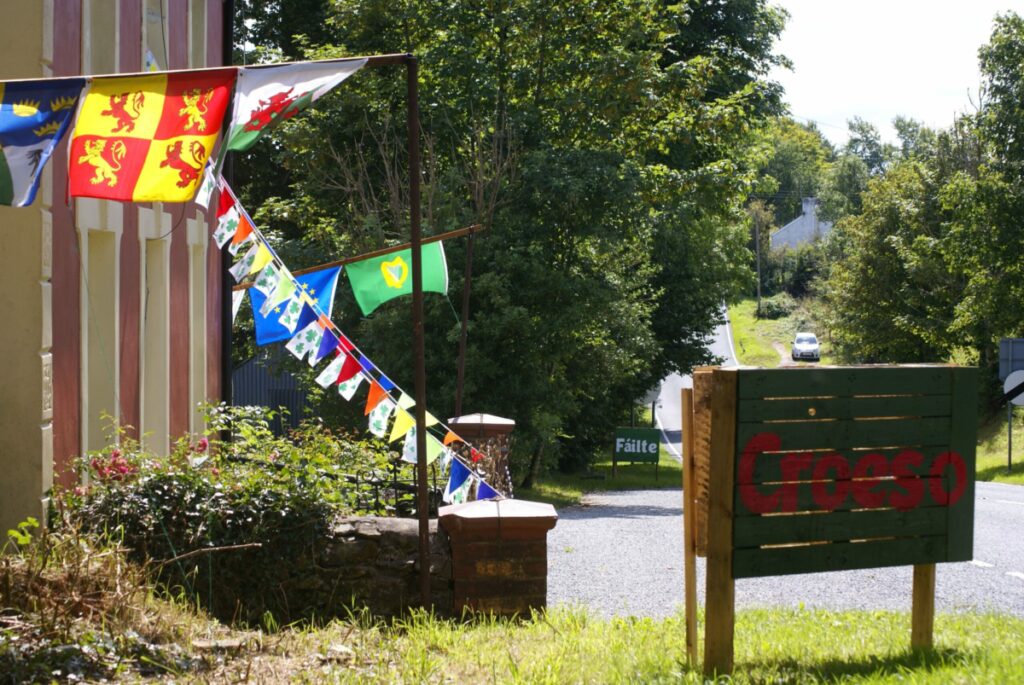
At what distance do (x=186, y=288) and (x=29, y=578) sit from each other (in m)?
7.16

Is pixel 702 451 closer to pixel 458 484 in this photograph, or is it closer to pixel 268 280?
pixel 458 484

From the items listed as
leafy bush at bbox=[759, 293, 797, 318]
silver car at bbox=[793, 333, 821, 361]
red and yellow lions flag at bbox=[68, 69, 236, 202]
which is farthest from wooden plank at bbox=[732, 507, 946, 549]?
leafy bush at bbox=[759, 293, 797, 318]

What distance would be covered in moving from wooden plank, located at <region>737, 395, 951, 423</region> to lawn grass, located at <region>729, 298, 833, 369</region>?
6400 cm

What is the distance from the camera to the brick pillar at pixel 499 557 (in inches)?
283

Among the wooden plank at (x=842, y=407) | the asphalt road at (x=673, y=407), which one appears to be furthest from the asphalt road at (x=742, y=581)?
the asphalt road at (x=673, y=407)

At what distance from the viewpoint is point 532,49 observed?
77.5ft

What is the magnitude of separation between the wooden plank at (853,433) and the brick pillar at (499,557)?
199cm

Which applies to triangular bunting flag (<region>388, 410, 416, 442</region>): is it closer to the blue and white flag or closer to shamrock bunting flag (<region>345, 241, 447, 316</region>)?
shamrock bunting flag (<region>345, 241, 447, 316</region>)

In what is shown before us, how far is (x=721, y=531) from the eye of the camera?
5484mm

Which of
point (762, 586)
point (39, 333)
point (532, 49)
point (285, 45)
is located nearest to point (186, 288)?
point (39, 333)

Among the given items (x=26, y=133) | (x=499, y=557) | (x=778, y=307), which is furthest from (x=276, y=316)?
(x=778, y=307)

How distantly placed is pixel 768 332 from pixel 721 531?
3116 inches

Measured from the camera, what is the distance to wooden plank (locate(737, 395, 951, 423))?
5.46m

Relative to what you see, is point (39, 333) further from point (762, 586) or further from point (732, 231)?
point (732, 231)
